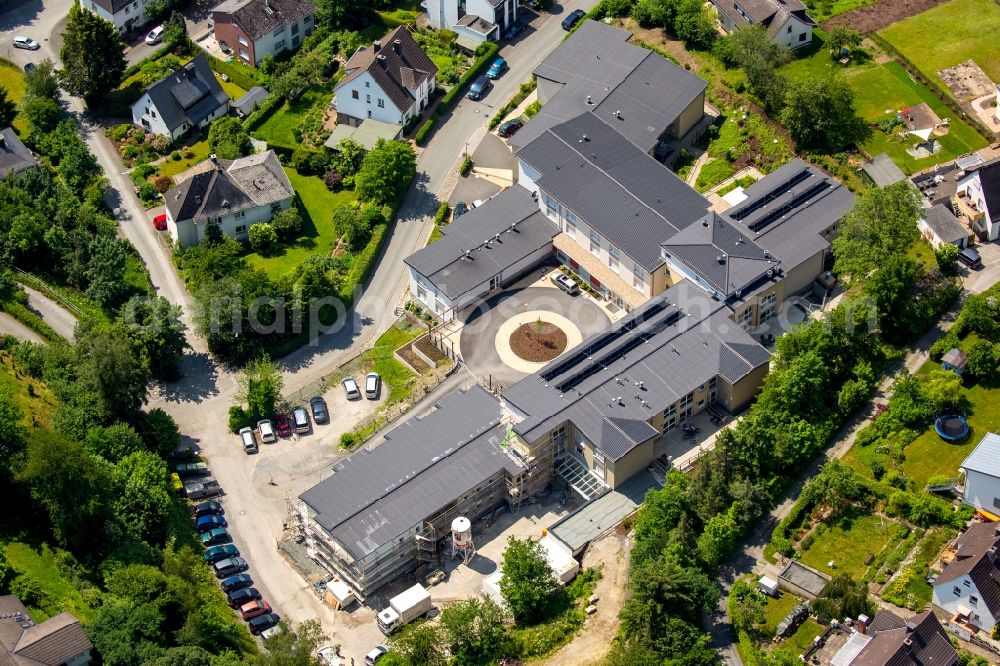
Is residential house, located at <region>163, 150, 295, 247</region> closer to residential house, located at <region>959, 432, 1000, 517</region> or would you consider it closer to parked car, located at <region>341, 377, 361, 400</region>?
parked car, located at <region>341, 377, 361, 400</region>

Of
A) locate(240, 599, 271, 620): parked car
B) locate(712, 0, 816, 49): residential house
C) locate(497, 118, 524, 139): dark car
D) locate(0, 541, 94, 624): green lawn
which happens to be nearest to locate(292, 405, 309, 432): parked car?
locate(240, 599, 271, 620): parked car

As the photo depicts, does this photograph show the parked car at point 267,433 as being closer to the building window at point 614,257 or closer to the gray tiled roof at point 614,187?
the gray tiled roof at point 614,187

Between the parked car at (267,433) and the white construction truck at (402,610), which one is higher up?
the parked car at (267,433)

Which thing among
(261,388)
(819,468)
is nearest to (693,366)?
(819,468)

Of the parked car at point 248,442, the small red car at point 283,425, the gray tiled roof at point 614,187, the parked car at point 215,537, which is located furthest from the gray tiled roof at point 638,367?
the parked car at point 215,537

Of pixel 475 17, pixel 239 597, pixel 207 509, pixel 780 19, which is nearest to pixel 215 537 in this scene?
pixel 207 509

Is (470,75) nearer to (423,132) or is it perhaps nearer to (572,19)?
(423,132)

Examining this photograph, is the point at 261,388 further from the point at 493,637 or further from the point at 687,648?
the point at 687,648
